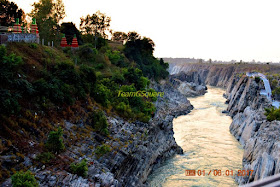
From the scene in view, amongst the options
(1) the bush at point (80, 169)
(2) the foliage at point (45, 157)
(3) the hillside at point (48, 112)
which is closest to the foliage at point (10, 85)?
(3) the hillside at point (48, 112)

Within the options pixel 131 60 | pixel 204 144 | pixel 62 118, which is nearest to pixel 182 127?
pixel 204 144

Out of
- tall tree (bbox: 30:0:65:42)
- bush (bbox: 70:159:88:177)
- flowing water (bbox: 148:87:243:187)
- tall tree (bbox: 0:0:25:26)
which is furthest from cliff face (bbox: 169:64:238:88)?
bush (bbox: 70:159:88:177)

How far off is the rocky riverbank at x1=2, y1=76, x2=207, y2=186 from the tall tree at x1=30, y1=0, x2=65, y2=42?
1847 cm

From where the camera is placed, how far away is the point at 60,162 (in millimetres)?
14852

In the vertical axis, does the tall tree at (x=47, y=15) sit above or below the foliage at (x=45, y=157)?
above

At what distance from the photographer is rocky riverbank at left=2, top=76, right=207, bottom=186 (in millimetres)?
13781

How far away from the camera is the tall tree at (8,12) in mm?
31938

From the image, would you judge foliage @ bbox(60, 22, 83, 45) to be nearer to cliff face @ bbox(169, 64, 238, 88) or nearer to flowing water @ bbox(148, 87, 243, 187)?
flowing water @ bbox(148, 87, 243, 187)

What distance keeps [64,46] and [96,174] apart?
86.8 feet

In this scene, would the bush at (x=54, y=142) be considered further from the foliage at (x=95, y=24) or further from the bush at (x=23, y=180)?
the foliage at (x=95, y=24)

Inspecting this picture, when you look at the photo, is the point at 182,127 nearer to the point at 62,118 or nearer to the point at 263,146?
the point at 263,146

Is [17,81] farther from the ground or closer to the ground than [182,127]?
farther from the ground

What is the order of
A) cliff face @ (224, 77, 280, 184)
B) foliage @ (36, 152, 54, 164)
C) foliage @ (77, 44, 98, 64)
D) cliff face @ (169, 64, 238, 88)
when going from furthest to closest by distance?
cliff face @ (169, 64, 238, 88) → foliage @ (77, 44, 98, 64) → cliff face @ (224, 77, 280, 184) → foliage @ (36, 152, 54, 164)

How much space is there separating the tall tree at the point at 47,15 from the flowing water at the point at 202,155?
78.9 ft
